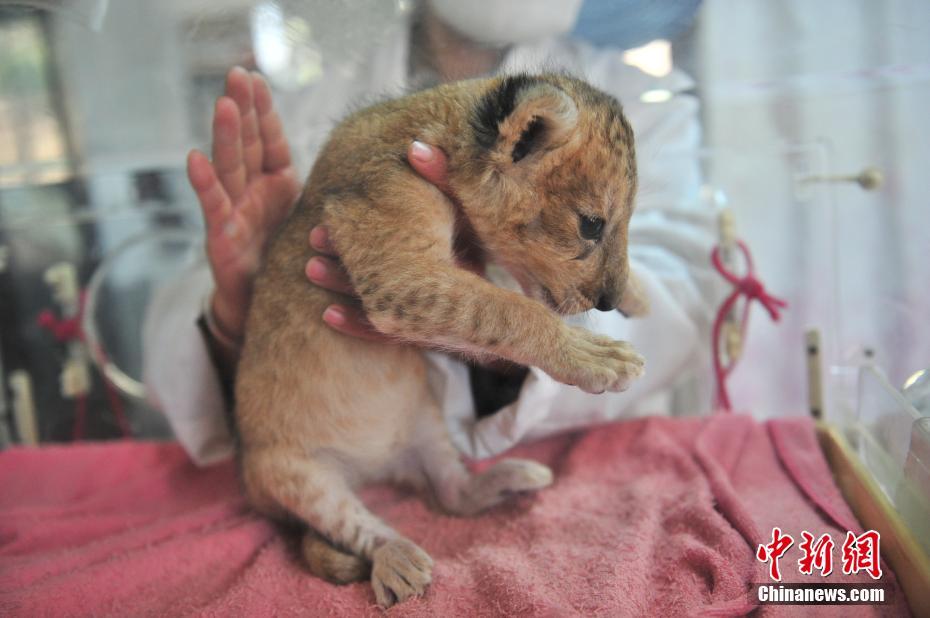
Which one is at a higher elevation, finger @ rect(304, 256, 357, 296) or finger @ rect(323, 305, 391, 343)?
finger @ rect(304, 256, 357, 296)

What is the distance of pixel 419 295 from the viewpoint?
1407mm

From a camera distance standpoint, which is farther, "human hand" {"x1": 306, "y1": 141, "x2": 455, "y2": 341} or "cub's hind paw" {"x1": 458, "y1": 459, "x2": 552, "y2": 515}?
"cub's hind paw" {"x1": 458, "y1": 459, "x2": 552, "y2": 515}

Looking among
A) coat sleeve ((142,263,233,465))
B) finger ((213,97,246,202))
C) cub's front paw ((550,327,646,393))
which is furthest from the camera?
coat sleeve ((142,263,233,465))

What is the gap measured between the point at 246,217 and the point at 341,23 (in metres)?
0.76

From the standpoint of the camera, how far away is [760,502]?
179cm

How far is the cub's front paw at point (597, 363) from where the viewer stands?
4.11 ft

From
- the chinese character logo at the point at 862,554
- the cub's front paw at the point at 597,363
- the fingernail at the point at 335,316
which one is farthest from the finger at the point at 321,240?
the chinese character logo at the point at 862,554

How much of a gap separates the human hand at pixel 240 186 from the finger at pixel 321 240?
535mm

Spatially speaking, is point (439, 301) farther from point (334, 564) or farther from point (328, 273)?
point (334, 564)

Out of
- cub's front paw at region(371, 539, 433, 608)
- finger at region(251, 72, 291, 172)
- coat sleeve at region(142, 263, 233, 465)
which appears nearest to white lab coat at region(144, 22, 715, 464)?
coat sleeve at region(142, 263, 233, 465)

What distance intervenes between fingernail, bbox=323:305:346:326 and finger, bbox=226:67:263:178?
2.36 feet

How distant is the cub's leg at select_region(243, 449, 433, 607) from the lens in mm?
1580

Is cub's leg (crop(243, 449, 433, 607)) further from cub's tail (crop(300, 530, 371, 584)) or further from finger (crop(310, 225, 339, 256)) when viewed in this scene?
finger (crop(310, 225, 339, 256))

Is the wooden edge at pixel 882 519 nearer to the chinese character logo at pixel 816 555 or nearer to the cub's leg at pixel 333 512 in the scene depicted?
the chinese character logo at pixel 816 555
